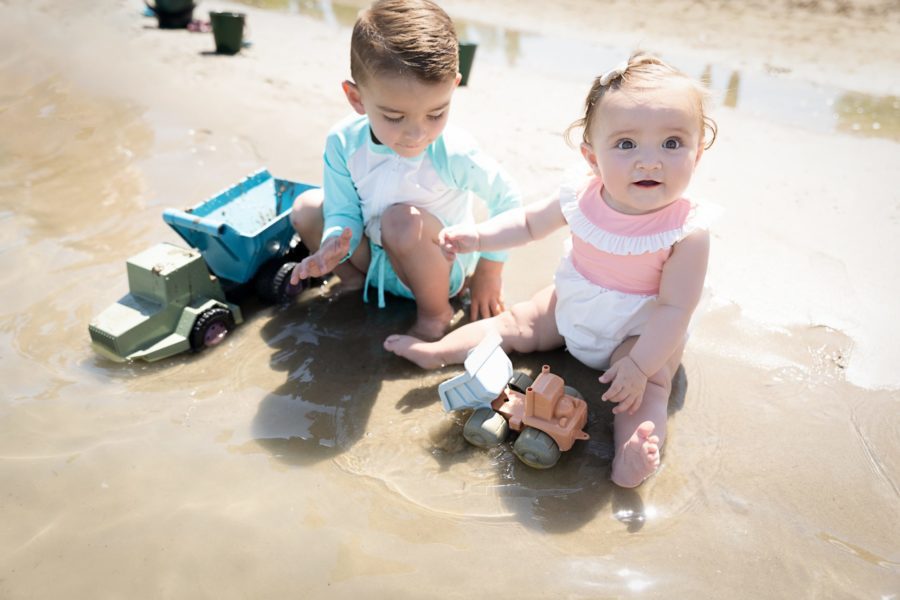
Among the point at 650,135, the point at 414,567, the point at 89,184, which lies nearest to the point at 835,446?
the point at 650,135

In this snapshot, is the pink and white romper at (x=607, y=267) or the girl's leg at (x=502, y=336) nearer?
the pink and white romper at (x=607, y=267)

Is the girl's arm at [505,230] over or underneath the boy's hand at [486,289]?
over

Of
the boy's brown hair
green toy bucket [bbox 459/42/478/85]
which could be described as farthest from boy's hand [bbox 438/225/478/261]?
green toy bucket [bbox 459/42/478/85]

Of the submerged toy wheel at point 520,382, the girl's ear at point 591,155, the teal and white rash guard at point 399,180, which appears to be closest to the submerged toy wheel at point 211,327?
the teal and white rash guard at point 399,180

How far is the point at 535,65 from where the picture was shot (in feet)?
21.3

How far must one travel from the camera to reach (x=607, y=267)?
7.48 ft

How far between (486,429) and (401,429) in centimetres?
29

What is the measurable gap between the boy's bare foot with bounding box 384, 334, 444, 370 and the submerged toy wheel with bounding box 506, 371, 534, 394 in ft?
1.06

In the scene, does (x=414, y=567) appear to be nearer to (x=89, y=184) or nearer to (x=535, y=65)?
(x=89, y=184)

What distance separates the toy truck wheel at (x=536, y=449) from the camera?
6.57 ft

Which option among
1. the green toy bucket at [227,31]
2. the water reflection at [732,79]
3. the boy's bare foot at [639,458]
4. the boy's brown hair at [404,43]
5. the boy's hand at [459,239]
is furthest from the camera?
the green toy bucket at [227,31]

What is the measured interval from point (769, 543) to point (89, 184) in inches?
139

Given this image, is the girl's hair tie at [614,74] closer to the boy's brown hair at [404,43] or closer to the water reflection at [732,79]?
the boy's brown hair at [404,43]

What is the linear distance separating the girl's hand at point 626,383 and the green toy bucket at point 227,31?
533 cm
